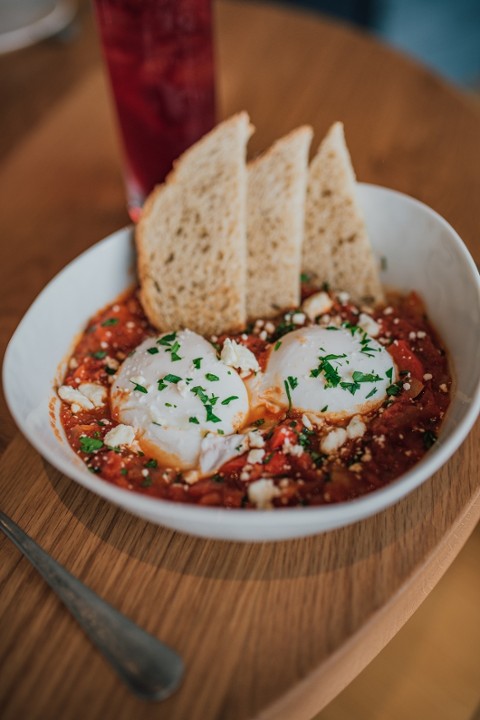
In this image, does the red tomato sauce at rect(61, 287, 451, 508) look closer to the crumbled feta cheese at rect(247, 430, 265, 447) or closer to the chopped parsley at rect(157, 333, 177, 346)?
the crumbled feta cheese at rect(247, 430, 265, 447)

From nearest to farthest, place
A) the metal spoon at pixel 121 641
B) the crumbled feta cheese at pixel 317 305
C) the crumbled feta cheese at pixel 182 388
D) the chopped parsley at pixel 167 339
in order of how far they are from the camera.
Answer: the metal spoon at pixel 121 641 < the crumbled feta cheese at pixel 182 388 < the chopped parsley at pixel 167 339 < the crumbled feta cheese at pixel 317 305

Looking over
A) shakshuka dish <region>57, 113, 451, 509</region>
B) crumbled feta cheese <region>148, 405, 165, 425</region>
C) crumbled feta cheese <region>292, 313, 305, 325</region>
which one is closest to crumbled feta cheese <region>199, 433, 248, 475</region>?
shakshuka dish <region>57, 113, 451, 509</region>

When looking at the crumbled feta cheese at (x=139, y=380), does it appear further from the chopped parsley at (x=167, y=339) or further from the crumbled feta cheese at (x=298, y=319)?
the crumbled feta cheese at (x=298, y=319)

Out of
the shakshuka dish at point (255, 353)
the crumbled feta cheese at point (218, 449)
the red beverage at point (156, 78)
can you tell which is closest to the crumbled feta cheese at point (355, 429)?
the shakshuka dish at point (255, 353)

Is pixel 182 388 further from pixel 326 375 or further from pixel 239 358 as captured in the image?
pixel 326 375

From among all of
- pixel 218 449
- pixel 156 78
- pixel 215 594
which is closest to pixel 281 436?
pixel 218 449

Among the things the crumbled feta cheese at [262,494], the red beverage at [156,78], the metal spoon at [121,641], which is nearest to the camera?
the metal spoon at [121,641]
